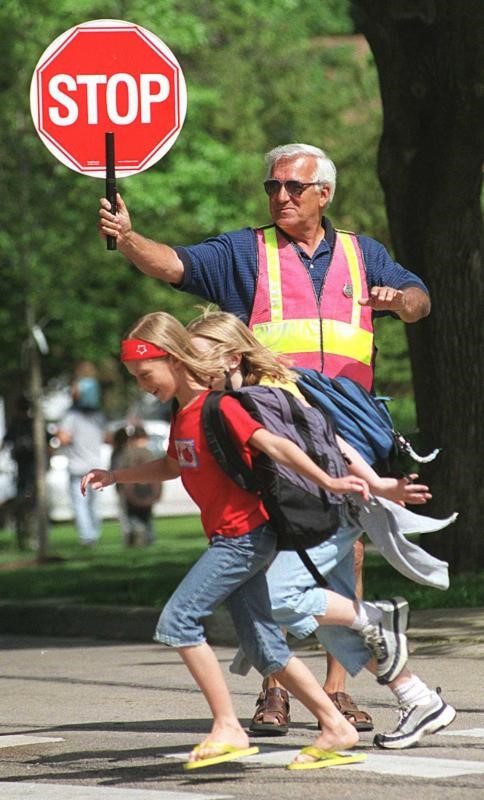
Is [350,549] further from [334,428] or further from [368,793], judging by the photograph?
[368,793]

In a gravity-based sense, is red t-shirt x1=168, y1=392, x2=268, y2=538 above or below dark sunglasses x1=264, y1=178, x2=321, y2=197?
below

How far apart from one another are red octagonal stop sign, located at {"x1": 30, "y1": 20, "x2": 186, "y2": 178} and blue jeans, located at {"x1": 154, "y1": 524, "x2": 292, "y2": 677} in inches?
131

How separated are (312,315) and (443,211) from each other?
5.36 m

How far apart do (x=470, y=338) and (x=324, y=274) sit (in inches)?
214

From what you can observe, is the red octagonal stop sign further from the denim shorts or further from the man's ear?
the denim shorts

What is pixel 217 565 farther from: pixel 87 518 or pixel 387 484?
pixel 87 518

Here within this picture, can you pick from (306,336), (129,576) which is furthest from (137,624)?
(306,336)

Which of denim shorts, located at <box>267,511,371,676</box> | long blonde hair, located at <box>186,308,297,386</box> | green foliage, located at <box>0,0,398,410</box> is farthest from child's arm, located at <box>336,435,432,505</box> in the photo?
green foliage, located at <box>0,0,398,410</box>

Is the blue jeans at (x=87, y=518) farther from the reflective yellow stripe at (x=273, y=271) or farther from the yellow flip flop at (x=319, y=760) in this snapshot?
the yellow flip flop at (x=319, y=760)

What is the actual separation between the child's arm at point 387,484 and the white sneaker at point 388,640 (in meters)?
0.40

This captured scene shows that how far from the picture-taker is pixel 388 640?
6.25 metres

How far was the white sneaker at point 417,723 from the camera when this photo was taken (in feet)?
20.9

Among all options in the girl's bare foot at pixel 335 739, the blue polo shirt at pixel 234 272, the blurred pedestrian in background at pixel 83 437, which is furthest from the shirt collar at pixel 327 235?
the blurred pedestrian in background at pixel 83 437

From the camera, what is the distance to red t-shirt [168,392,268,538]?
5961 millimetres
